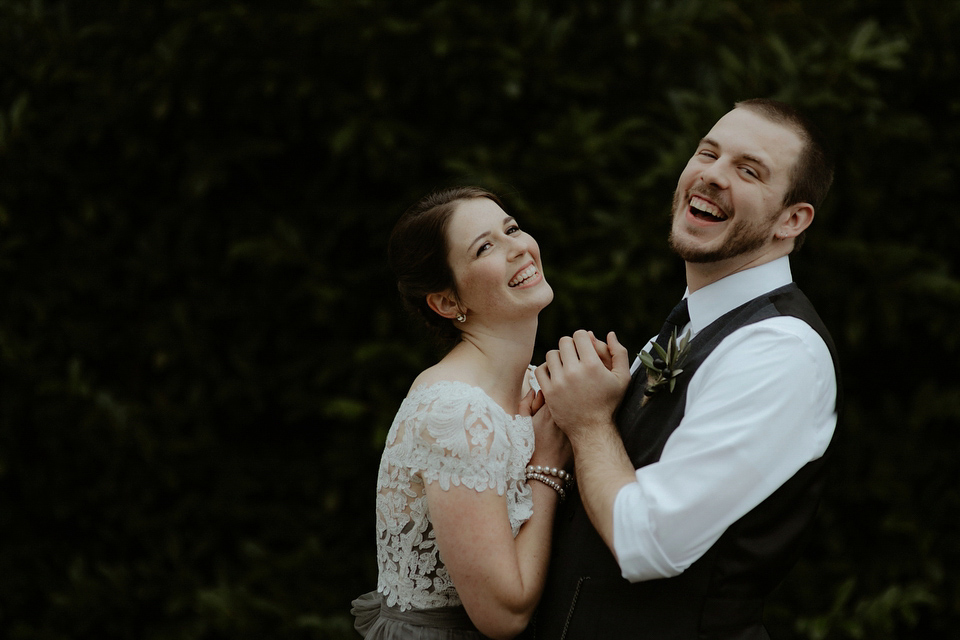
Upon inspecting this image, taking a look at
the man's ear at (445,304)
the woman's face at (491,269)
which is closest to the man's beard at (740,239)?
the woman's face at (491,269)

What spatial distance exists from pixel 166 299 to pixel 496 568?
272cm

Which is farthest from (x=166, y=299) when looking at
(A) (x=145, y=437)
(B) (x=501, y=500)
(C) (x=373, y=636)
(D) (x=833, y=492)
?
(D) (x=833, y=492)

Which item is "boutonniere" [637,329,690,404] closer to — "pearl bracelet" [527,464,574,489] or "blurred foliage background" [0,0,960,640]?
"pearl bracelet" [527,464,574,489]

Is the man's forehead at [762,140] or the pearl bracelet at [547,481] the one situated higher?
the man's forehead at [762,140]

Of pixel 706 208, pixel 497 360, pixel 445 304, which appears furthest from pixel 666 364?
pixel 445 304

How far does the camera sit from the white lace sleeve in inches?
81.3

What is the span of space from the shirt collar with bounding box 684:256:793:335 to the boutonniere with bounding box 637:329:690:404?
0.12 metres

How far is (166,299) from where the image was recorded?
414 centimetres

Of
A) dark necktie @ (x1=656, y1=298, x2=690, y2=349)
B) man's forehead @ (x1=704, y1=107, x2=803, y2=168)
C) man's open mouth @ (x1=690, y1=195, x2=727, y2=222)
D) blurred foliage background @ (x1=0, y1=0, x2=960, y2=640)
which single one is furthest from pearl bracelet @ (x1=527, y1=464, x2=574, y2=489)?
blurred foliage background @ (x1=0, y1=0, x2=960, y2=640)

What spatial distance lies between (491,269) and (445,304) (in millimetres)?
189

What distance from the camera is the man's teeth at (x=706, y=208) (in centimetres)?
210

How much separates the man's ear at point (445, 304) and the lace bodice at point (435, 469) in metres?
0.26

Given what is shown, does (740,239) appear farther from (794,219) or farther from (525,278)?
(525,278)

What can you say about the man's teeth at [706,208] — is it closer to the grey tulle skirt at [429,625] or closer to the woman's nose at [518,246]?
the woman's nose at [518,246]
